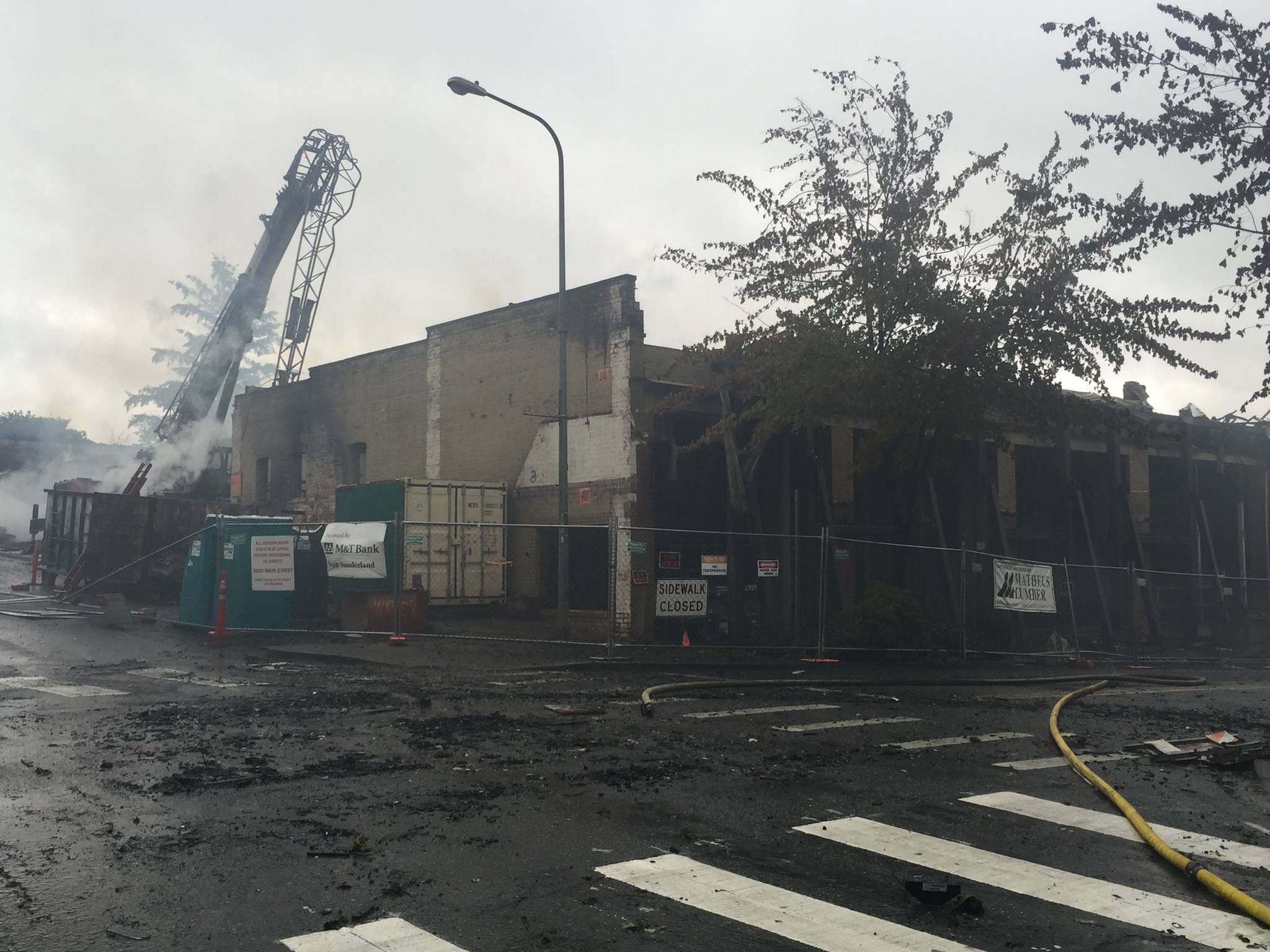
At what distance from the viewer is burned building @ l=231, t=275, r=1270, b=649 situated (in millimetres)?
20344

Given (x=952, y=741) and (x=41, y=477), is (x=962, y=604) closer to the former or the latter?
(x=952, y=741)

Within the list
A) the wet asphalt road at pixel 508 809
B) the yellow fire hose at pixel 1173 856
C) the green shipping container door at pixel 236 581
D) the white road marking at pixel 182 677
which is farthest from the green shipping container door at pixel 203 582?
the yellow fire hose at pixel 1173 856

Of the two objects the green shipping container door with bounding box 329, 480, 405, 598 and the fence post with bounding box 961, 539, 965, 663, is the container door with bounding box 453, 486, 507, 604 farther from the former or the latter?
the fence post with bounding box 961, 539, 965, 663

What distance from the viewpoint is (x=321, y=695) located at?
35.8 feet

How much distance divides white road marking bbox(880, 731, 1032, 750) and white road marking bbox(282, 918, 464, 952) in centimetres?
566

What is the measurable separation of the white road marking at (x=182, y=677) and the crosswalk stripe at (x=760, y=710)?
207 inches

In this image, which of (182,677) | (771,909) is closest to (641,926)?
(771,909)

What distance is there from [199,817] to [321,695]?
509 centimetres

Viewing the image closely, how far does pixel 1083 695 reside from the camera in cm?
1366

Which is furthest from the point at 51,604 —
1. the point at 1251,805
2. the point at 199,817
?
the point at 1251,805

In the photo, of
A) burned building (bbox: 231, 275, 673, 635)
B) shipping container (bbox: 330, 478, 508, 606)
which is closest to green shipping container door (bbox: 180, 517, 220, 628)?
shipping container (bbox: 330, 478, 508, 606)

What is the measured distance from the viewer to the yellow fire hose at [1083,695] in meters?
5.00

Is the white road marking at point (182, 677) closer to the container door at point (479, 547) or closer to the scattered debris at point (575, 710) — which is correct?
the scattered debris at point (575, 710)

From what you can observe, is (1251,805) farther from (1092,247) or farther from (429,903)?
(1092,247)
